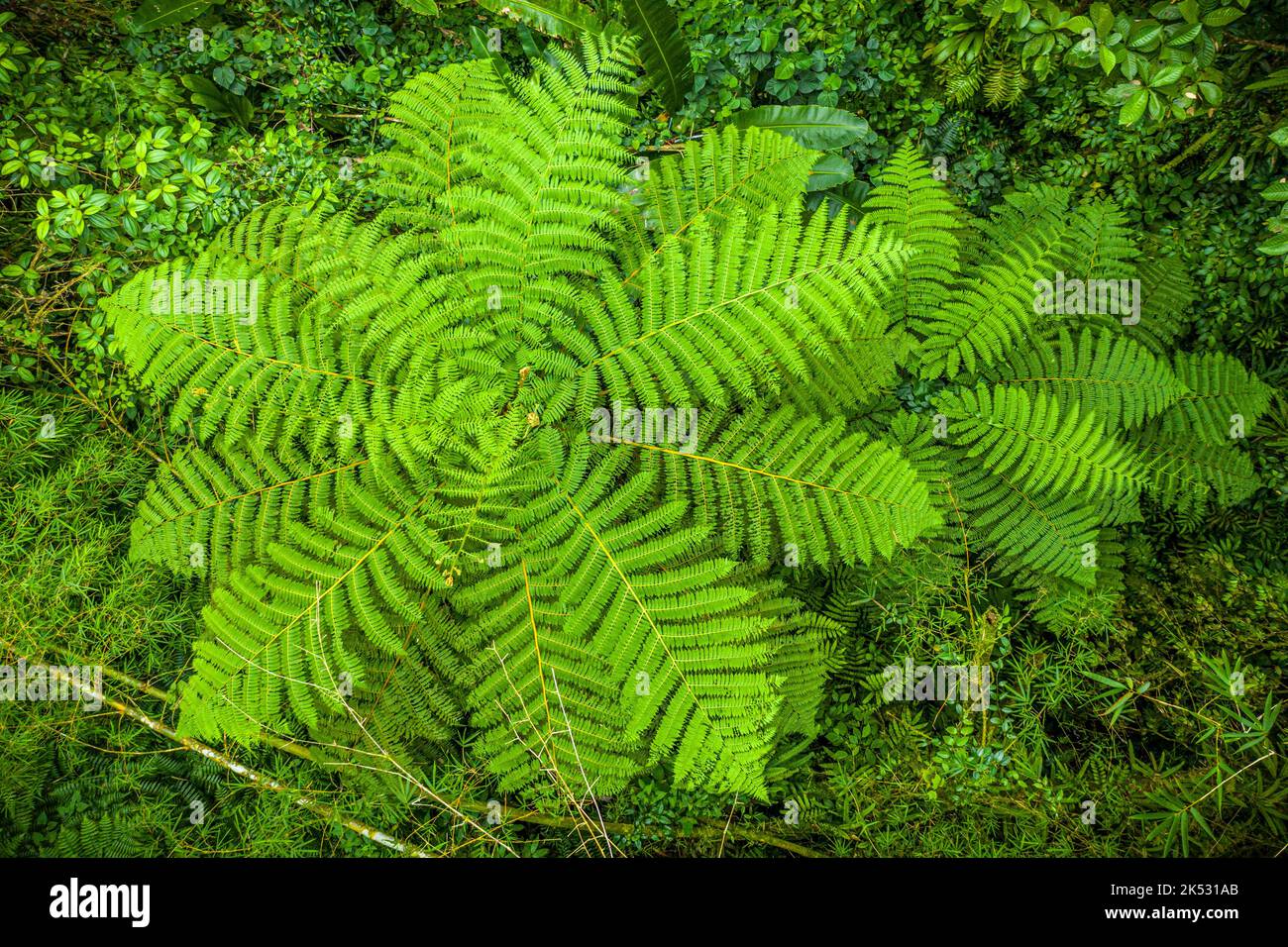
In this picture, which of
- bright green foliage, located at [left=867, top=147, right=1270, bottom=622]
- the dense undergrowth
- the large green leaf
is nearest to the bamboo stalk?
the dense undergrowth

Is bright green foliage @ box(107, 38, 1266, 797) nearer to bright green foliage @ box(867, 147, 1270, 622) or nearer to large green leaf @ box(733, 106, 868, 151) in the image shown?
bright green foliage @ box(867, 147, 1270, 622)

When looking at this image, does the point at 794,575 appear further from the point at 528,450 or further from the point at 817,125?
the point at 817,125

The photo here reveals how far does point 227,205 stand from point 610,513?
288 centimetres

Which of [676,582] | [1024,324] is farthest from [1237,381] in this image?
[676,582]

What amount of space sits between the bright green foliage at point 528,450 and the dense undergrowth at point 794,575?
1.71ft

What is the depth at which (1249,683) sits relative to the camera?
13.4 ft

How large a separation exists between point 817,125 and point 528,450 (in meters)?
2.67

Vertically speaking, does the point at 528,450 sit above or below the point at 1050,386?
below

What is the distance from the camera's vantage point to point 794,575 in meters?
4.38

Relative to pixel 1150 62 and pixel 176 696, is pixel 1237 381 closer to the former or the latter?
pixel 1150 62

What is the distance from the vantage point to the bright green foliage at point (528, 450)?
336 cm

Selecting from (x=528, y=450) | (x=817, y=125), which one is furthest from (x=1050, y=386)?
(x=528, y=450)

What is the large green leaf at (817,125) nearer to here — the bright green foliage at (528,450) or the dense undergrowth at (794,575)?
the dense undergrowth at (794,575)

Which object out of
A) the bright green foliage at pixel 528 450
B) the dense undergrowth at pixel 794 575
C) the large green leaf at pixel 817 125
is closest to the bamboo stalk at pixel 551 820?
the dense undergrowth at pixel 794 575
